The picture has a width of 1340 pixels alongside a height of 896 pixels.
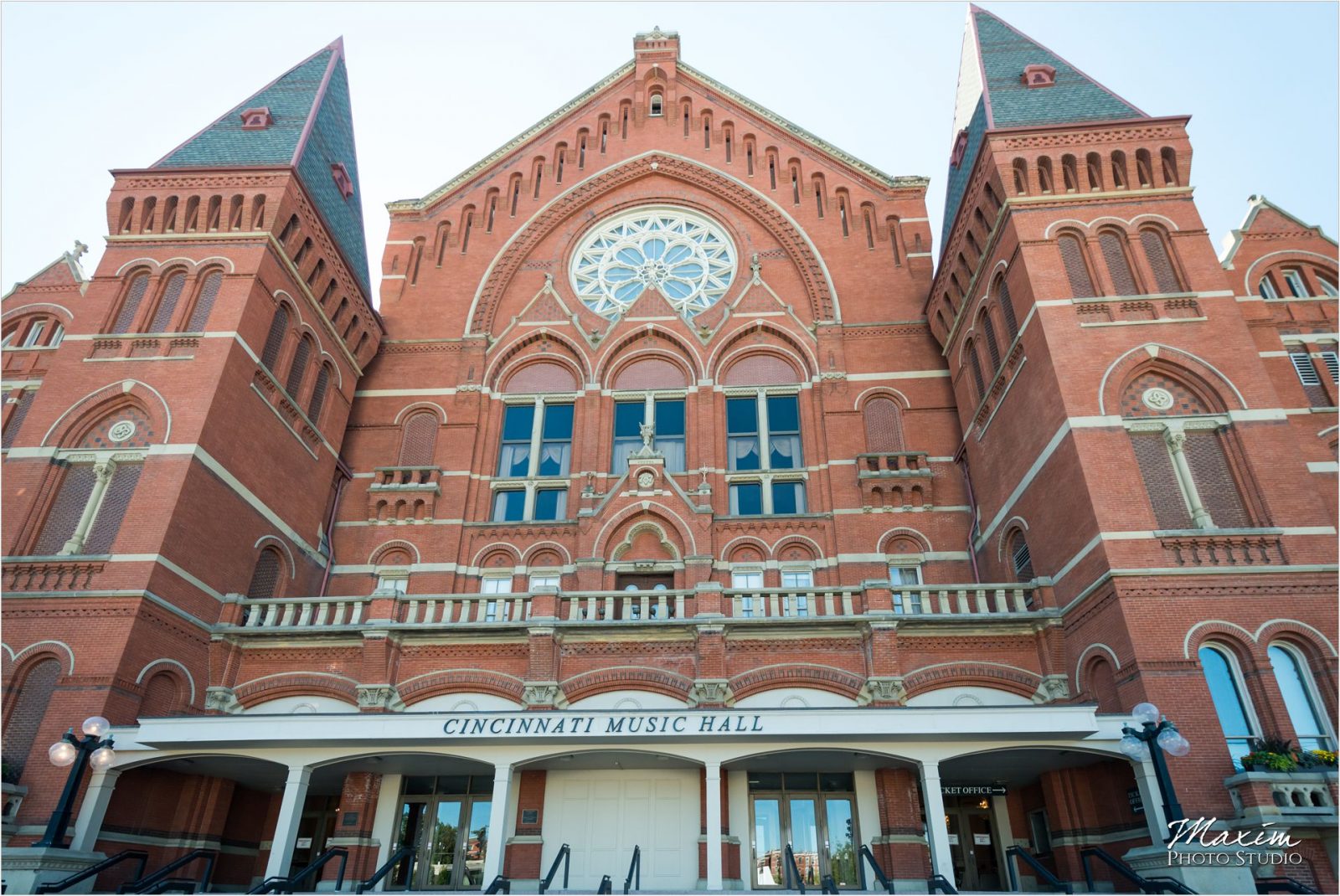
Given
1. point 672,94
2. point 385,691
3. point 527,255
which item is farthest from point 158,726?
point 672,94

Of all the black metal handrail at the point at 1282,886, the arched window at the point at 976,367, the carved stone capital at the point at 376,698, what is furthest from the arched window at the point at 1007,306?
the carved stone capital at the point at 376,698

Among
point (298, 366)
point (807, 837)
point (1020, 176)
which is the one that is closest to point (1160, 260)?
point (1020, 176)

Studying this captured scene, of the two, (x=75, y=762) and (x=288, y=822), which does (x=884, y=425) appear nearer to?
(x=288, y=822)

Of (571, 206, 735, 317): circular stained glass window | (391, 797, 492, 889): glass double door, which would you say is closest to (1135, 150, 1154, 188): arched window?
(571, 206, 735, 317): circular stained glass window

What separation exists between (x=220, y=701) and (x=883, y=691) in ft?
51.3

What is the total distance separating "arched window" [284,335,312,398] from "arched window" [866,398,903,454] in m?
17.6

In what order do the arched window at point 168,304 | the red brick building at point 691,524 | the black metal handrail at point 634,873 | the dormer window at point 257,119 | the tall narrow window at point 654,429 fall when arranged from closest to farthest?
the black metal handrail at point 634,873 → the red brick building at point 691,524 → the arched window at point 168,304 → the dormer window at point 257,119 → the tall narrow window at point 654,429

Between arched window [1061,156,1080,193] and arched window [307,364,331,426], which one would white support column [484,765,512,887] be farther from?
arched window [1061,156,1080,193]

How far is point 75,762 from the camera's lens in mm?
16203

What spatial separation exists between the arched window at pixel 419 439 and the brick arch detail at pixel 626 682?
425 inches

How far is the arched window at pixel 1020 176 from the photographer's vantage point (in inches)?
886

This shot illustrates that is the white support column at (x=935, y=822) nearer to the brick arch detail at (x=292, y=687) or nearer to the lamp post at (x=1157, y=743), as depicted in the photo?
the lamp post at (x=1157, y=743)

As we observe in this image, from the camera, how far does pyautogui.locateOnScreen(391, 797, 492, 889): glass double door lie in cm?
2012

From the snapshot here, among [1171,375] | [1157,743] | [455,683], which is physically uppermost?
[1171,375]
